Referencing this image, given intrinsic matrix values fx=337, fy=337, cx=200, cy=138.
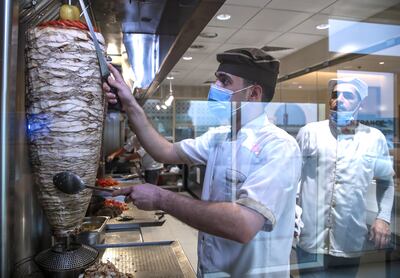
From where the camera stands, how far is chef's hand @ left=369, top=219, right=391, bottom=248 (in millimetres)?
1539

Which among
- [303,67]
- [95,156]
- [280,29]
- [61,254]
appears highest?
[280,29]

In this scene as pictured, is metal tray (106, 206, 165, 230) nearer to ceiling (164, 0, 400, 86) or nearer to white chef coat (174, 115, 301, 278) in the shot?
white chef coat (174, 115, 301, 278)

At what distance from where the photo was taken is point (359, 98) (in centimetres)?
160

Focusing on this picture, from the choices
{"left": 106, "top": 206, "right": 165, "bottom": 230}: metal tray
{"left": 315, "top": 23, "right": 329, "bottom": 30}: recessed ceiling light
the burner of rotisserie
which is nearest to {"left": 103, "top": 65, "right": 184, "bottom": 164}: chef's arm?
the burner of rotisserie

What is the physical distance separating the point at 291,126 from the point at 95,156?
1.08 metres

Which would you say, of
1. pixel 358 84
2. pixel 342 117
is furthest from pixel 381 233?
pixel 358 84

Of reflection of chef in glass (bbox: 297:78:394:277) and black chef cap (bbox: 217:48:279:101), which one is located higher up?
black chef cap (bbox: 217:48:279:101)

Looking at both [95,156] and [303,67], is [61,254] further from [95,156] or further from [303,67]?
[303,67]

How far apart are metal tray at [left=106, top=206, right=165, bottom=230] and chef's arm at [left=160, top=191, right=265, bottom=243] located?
0.76 meters

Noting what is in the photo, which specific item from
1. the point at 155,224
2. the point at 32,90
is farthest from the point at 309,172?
the point at 32,90

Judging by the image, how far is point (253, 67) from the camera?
3.14 ft

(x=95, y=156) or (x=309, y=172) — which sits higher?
(x=95, y=156)

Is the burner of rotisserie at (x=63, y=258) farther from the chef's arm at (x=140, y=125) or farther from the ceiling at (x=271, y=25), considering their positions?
the ceiling at (x=271, y=25)

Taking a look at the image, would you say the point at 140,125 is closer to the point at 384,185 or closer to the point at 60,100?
the point at 60,100
